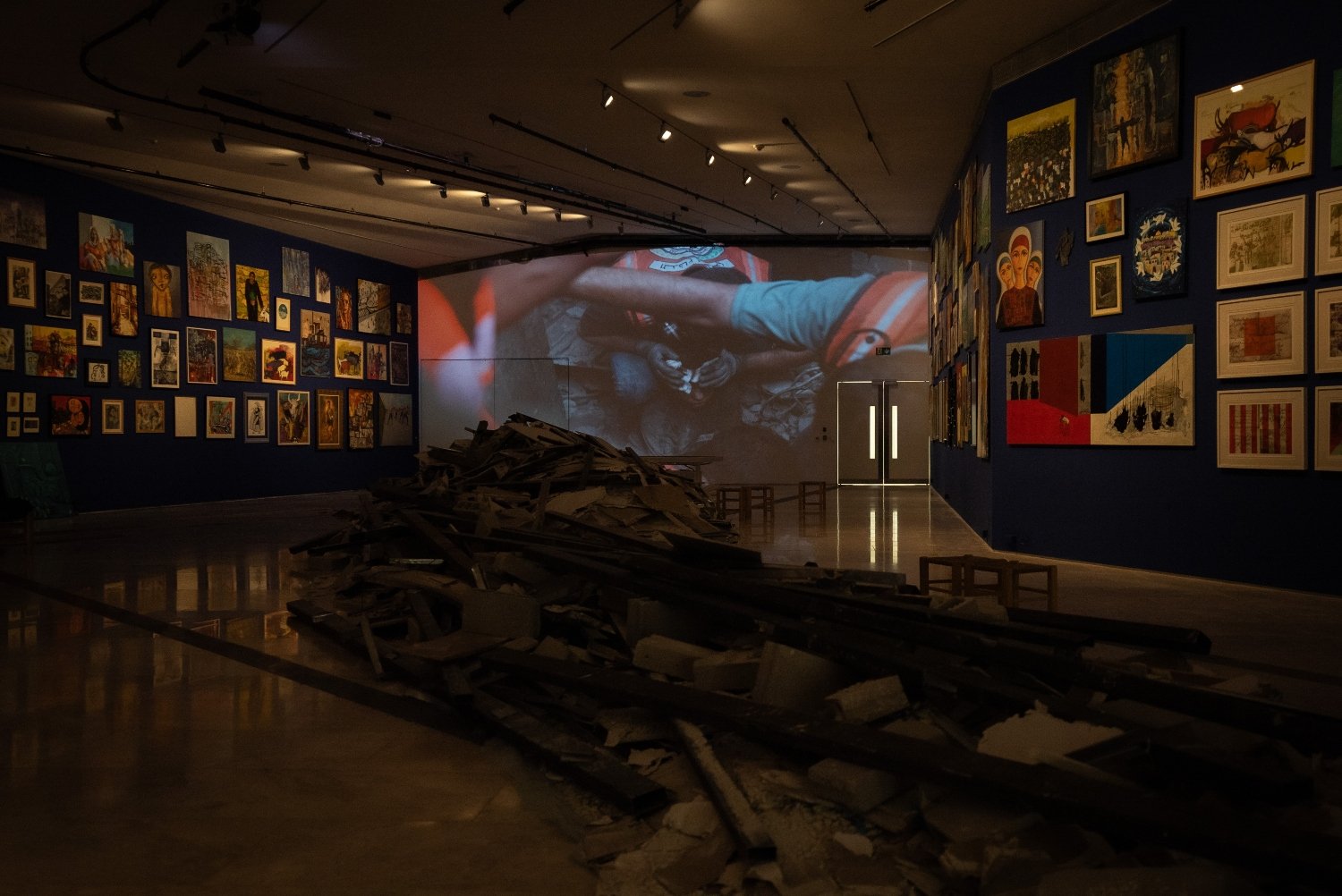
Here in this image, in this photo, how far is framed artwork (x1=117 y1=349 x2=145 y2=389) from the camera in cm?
1545

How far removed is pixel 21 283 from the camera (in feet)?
45.5

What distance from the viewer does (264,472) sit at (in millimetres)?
18438

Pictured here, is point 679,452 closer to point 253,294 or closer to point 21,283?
point 253,294

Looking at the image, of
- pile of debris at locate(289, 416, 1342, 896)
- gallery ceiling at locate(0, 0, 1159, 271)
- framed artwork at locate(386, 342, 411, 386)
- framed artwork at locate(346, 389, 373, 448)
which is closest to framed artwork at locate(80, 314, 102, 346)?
gallery ceiling at locate(0, 0, 1159, 271)

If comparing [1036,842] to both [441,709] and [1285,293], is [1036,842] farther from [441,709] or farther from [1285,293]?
[1285,293]

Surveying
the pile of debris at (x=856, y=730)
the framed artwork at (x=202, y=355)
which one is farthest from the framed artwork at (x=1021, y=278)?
the framed artwork at (x=202, y=355)

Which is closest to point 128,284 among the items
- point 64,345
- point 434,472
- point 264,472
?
point 64,345

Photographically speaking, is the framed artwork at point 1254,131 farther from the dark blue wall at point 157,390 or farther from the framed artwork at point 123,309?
the framed artwork at point 123,309

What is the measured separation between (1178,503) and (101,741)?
761 cm

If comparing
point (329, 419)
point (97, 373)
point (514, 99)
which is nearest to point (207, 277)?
point (97, 373)

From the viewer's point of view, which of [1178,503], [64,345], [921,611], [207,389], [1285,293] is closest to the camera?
[921,611]

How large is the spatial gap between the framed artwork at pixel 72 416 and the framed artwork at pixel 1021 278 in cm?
1257

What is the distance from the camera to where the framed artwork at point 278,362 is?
18359 millimetres

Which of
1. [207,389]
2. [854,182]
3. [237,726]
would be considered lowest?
[237,726]
